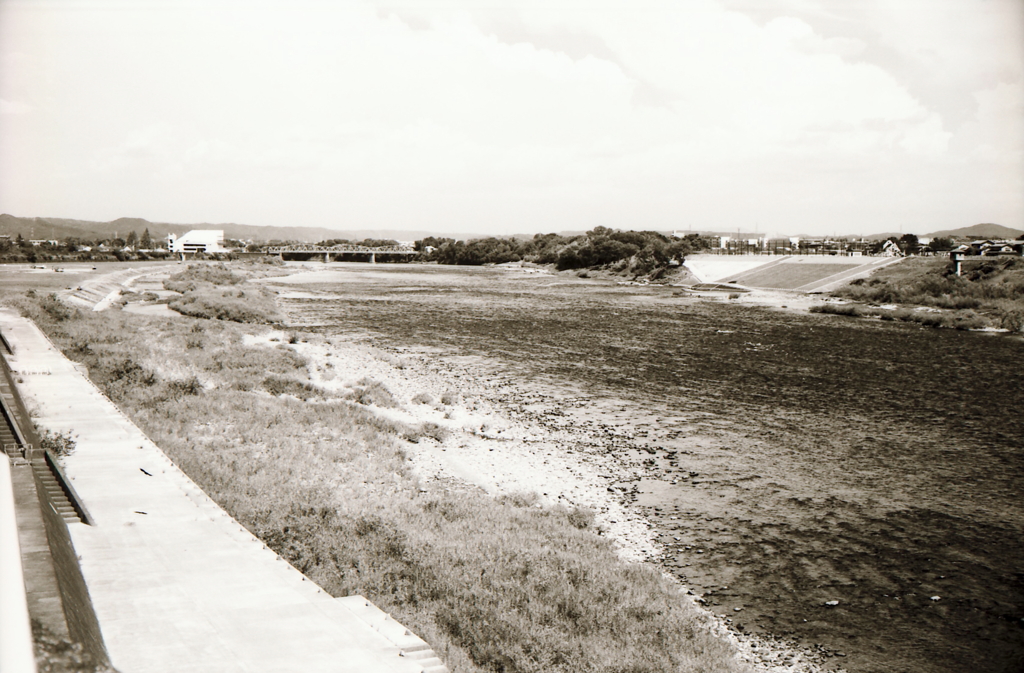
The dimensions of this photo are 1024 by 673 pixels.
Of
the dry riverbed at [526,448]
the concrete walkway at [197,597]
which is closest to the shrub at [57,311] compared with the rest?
the dry riverbed at [526,448]

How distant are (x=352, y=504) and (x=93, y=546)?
17.9ft

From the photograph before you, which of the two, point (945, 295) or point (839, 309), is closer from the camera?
point (839, 309)

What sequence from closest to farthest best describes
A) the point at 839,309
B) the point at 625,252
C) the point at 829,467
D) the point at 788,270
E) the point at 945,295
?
the point at 829,467
the point at 839,309
the point at 945,295
the point at 788,270
the point at 625,252

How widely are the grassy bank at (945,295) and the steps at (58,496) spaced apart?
198 ft

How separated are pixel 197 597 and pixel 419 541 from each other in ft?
15.9

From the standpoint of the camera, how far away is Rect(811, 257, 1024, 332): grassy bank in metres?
55.8

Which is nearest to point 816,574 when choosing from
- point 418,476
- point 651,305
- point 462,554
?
point 462,554

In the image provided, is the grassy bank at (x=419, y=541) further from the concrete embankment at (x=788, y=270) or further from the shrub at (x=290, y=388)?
the concrete embankment at (x=788, y=270)

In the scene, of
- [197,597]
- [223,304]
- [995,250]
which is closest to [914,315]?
[995,250]

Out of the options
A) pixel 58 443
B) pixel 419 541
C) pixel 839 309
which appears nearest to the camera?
pixel 419 541

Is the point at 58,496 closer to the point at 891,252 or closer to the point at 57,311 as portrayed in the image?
the point at 57,311

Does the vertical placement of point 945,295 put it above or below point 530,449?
above

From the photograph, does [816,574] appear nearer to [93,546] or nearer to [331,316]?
[93,546]

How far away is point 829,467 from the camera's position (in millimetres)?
22172
